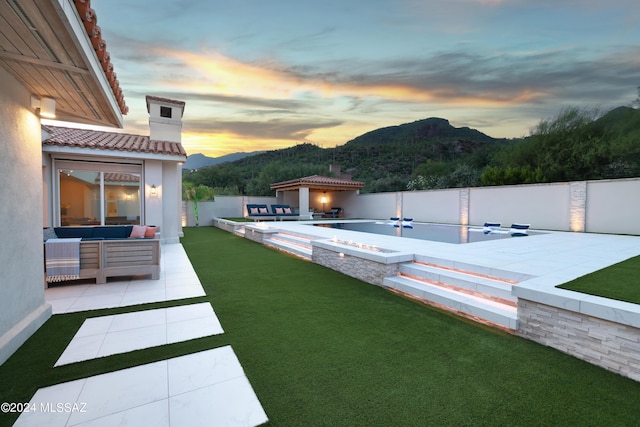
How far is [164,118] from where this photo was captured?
14539 millimetres

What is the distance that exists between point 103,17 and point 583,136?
1037 inches

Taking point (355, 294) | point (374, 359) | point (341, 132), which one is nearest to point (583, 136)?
point (341, 132)

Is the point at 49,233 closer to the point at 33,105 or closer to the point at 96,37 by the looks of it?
the point at 33,105

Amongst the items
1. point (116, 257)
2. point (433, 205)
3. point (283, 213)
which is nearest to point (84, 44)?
point (116, 257)

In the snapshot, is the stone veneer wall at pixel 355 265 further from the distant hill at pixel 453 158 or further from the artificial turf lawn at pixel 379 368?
the distant hill at pixel 453 158

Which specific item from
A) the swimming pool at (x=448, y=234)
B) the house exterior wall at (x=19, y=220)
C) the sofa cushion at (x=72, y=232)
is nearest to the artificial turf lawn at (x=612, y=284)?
the swimming pool at (x=448, y=234)

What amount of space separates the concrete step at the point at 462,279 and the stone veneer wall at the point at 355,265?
372 mm

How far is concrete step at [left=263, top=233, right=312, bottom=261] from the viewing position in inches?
331

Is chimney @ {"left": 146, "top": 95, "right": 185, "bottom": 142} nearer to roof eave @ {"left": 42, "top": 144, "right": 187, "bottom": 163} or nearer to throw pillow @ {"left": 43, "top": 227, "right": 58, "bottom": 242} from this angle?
roof eave @ {"left": 42, "top": 144, "right": 187, "bottom": 163}

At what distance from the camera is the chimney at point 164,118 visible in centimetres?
1427

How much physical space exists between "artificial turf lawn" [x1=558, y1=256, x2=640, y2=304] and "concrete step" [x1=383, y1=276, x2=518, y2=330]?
2.32 feet

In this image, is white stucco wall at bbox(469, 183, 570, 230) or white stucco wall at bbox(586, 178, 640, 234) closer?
white stucco wall at bbox(586, 178, 640, 234)

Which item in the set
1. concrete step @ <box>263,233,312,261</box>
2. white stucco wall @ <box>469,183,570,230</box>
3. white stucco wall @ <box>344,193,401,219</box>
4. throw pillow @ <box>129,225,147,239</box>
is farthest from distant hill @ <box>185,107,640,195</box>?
throw pillow @ <box>129,225,147,239</box>

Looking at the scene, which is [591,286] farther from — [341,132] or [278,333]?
[341,132]
